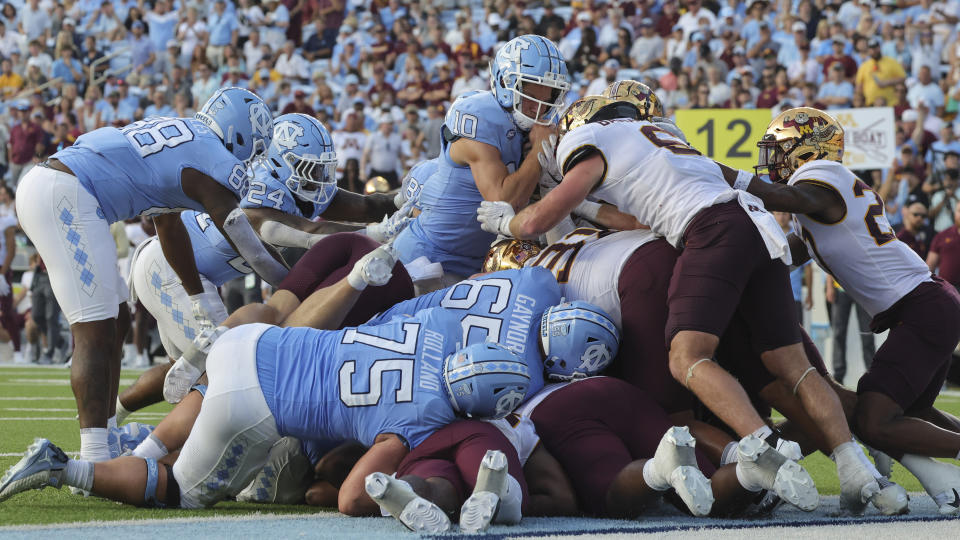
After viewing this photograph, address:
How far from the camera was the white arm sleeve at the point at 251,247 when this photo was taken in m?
4.99

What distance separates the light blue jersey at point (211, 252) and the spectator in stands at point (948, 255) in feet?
21.5

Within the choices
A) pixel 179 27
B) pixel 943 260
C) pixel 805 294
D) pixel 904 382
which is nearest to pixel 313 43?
pixel 179 27

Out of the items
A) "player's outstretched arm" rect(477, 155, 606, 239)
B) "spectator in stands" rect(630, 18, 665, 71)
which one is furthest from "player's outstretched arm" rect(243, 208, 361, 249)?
"spectator in stands" rect(630, 18, 665, 71)

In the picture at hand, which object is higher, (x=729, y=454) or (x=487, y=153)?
Result: (x=487, y=153)

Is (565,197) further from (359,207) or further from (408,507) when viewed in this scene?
(359,207)

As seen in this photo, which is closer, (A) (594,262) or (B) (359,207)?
(A) (594,262)

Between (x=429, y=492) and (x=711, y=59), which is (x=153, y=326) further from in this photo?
(x=429, y=492)

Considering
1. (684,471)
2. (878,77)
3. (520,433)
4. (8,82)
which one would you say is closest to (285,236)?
(520,433)

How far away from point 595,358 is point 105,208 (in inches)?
89.2

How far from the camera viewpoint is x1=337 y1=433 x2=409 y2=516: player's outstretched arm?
3.64 meters

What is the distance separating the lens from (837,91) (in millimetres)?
13195

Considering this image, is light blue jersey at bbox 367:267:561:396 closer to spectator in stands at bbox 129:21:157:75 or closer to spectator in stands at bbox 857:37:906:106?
spectator in stands at bbox 857:37:906:106

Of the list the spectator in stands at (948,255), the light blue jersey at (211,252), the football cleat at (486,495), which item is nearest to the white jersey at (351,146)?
the spectator in stands at (948,255)

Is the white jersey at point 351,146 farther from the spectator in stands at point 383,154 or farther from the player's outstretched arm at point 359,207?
the player's outstretched arm at point 359,207
